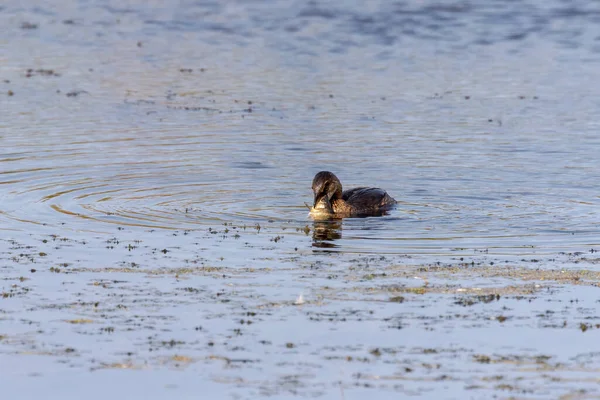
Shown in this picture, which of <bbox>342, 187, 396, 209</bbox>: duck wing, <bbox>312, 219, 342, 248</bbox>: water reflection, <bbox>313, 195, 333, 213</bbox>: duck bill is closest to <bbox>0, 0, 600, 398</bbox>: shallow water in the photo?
<bbox>312, 219, 342, 248</bbox>: water reflection

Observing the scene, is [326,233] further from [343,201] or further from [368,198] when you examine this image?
[343,201]

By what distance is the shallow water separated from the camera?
898 centimetres

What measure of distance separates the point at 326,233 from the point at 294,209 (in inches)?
60.3

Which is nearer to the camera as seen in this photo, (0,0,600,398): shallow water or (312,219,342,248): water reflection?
(0,0,600,398): shallow water

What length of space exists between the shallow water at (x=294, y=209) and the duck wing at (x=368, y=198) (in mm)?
513

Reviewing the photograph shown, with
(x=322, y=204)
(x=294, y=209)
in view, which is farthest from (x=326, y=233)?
(x=294, y=209)

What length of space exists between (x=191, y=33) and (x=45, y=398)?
82.2 feet

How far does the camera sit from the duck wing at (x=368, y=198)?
1523 cm

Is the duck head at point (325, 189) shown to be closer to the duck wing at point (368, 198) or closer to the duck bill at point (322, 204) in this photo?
the duck bill at point (322, 204)

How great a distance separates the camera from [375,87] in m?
25.2

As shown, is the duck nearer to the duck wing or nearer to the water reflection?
the duck wing

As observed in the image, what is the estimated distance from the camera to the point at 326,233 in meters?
13.9

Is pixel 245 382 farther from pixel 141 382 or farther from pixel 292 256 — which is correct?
pixel 292 256

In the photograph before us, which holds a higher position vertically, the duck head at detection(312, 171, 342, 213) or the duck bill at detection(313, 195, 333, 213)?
the duck head at detection(312, 171, 342, 213)
